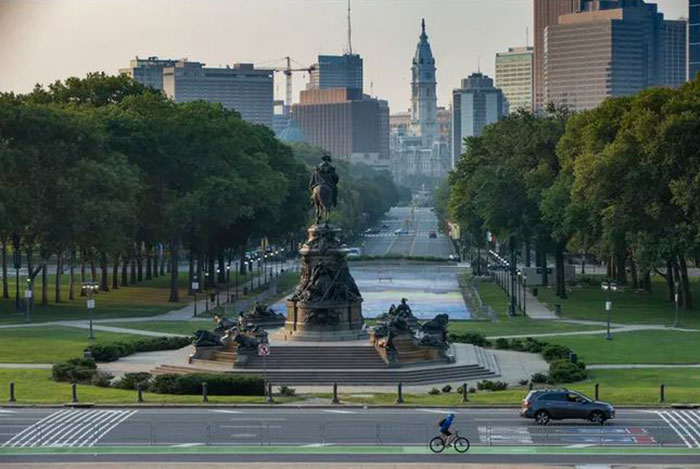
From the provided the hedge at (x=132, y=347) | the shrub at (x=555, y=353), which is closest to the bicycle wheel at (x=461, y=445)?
the shrub at (x=555, y=353)

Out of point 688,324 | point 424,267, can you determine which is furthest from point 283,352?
point 424,267

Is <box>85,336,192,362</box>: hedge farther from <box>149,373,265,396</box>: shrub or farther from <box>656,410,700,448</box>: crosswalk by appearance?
<box>656,410,700,448</box>: crosswalk

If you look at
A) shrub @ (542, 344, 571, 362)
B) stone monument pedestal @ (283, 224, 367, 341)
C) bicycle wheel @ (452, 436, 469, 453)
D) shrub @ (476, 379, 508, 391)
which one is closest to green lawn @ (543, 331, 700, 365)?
shrub @ (542, 344, 571, 362)

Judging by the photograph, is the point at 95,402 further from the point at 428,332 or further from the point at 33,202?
the point at 33,202

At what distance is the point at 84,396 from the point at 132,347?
17617mm

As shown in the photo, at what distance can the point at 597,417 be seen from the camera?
183 feet

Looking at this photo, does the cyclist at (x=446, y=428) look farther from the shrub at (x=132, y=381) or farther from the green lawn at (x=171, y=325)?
the green lawn at (x=171, y=325)

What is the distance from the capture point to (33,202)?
109 meters

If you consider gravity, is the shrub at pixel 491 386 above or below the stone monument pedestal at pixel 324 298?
below

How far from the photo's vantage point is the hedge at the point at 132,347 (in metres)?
77.4

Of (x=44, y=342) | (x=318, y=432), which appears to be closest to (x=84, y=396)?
(x=318, y=432)

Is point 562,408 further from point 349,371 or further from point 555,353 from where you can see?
point 555,353

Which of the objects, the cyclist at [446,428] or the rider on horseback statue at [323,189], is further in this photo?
the rider on horseback statue at [323,189]

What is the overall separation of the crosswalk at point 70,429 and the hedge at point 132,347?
57.8ft
